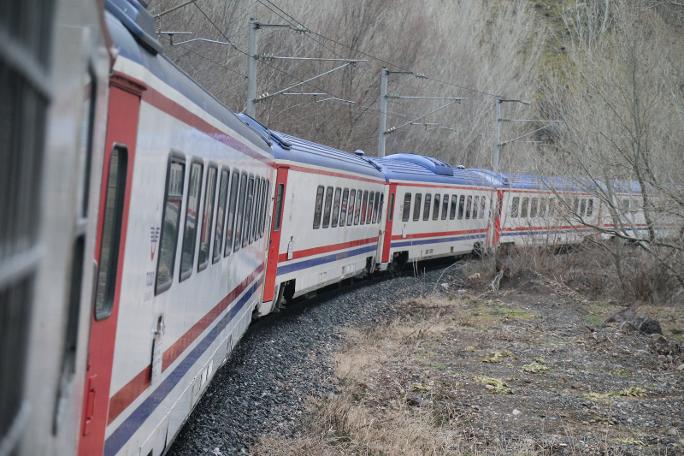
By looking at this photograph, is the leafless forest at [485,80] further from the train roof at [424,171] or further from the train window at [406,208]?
the train window at [406,208]

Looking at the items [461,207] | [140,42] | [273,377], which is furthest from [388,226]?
[140,42]

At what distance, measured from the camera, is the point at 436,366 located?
39.9ft

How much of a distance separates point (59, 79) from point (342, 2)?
3988 cm

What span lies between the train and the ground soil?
4.29ft

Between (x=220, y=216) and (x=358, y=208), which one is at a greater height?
(x=220, y=216)

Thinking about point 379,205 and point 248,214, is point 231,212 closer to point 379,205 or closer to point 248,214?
point 248,214

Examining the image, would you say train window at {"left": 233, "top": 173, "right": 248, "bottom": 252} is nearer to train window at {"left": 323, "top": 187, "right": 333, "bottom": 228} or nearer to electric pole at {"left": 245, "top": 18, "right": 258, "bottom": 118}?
train window at {"left": 323, "top": 187, "right": 333, "bottom": 228}

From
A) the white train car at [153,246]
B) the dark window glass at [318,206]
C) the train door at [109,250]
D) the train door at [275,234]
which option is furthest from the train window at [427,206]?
the train door at [109,250]

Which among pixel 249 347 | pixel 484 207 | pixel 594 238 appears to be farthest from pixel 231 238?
pixel 484 207

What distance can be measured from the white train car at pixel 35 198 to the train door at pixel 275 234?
11.7 m

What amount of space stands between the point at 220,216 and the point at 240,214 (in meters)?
1.63

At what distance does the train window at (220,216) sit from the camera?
703 centimetres

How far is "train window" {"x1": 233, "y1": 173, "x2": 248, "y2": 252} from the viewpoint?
8570 millimetres

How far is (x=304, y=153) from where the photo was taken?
1473 centimetres
